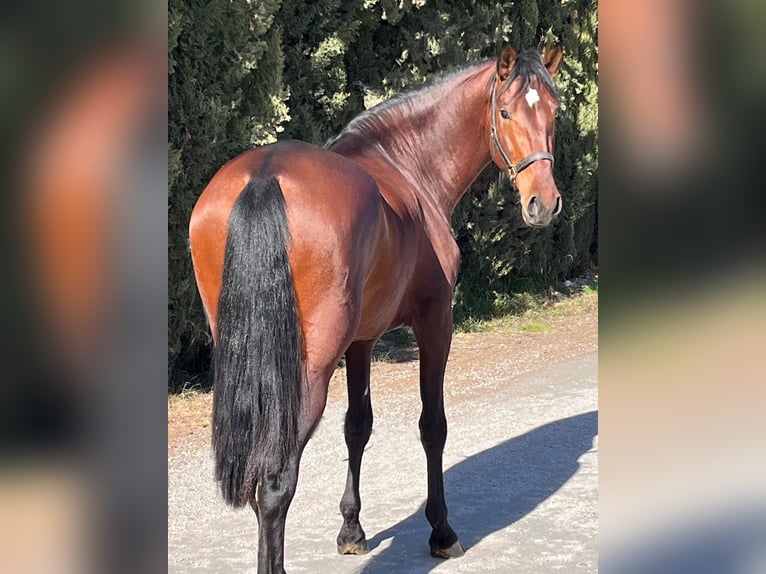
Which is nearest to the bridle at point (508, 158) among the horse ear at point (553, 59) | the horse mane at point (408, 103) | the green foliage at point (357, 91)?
the horse mane at point (408, 103)

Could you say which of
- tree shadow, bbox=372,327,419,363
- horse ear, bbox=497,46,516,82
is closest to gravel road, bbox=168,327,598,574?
tree shadow, bbox=372,327,419,363

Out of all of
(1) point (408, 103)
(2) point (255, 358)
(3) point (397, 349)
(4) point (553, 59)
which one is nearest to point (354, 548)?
(2) point (255, 358)

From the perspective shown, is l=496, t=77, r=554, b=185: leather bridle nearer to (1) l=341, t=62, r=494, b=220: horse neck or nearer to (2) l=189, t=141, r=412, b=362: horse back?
(1) l=341, t=62, r=494, b=220: horse neck

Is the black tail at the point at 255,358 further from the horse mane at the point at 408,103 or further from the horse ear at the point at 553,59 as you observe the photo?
the horse ear at the point at 553,59

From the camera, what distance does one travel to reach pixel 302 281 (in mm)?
2773

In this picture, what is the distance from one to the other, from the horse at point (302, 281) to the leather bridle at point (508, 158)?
0.01 metres

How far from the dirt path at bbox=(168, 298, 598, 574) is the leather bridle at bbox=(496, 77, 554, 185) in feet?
5.90

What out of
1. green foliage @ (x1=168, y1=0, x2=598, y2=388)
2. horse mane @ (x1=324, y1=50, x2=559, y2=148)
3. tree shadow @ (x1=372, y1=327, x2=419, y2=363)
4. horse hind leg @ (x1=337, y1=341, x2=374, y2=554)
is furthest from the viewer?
tree shadow @ (x1=372, y1=327, x2=419, y2=363)

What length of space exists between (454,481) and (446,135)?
82.0 inches

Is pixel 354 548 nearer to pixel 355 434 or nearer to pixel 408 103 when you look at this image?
pixel 355 434

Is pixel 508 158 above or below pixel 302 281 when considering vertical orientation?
above

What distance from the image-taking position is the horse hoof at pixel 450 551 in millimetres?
3736

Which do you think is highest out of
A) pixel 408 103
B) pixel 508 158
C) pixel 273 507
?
pixel 408 103

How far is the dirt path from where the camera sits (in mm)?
3730
